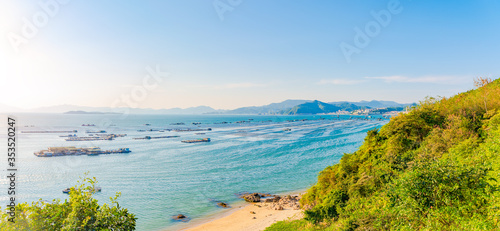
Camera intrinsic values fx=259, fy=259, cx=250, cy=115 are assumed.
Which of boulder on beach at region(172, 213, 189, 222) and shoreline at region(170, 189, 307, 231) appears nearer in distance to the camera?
shoreline at region(170, 189, 307, 231)

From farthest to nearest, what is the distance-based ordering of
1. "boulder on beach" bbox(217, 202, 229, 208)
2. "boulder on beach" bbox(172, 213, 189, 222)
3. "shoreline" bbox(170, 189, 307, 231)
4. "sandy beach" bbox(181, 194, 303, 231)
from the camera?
"boulder on beach" bbox(217, 202, 229, 208) < "boulder on beach" bbox(172, 213, 189, 222) < "shoreline" bbox(170, 189, 307, 231) < "sandy beach" bbox(181, 194, 303, 231)

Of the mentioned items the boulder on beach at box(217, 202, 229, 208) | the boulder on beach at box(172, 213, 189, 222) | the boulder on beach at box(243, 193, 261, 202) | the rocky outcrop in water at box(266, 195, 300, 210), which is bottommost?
the boulder on beach at box(172, 213, 189, 222)

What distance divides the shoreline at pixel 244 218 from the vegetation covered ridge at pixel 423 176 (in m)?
3.60

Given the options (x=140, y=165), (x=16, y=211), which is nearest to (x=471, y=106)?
(x=16, y=211)

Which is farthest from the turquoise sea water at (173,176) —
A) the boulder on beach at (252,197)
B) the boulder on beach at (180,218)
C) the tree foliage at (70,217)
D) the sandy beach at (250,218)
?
the tree foliage at (70,217)

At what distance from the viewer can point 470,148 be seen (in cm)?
1330

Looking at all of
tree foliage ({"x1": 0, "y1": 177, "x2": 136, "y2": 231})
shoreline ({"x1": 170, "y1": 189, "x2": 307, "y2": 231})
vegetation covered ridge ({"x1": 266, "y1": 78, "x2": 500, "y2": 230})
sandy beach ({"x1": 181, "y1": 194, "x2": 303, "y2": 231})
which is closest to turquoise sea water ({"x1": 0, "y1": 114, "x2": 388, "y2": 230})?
shoreline ({"x1": 170, "y1": 189, "x2": 307, "y2": 231})

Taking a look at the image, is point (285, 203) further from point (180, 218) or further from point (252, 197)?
point (180, 218)

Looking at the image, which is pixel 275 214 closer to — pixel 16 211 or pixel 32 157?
pixel 16 211

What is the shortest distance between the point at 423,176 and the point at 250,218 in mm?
19406

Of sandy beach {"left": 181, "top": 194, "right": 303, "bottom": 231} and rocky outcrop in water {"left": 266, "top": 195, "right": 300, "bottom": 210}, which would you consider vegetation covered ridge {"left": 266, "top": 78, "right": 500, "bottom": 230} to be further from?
rocky outcrop in water {"left": 266, "top": 195, "right": 300, "bottom": 210}

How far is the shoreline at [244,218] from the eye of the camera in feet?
76.3

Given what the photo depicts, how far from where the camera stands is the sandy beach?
75.4 feet

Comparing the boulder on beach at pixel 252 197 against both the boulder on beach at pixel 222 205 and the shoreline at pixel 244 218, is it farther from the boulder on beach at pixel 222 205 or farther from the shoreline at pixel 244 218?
the boulder on beach at pixel 222 205
